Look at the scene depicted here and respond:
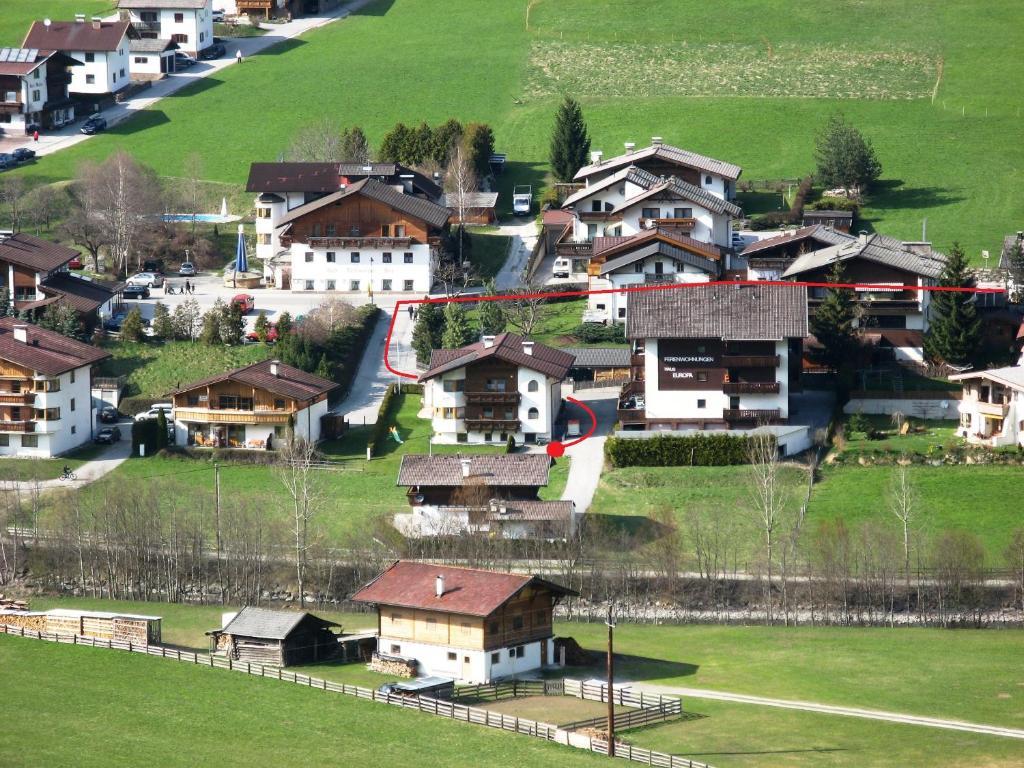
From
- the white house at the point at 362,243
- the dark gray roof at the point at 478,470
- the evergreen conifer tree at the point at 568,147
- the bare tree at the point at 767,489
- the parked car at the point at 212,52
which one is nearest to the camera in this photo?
the bare tree at the point at 767,489

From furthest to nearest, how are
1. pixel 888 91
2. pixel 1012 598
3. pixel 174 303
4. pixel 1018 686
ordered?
pixel 888 91, pixel 174 303, pixel 1012 598, pixel 1018 686

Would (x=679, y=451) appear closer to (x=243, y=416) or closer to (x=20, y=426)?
(x=243, y=416)

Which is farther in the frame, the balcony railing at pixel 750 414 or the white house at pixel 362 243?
the white house at pixel 362 243

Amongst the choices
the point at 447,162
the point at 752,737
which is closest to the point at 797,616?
the point at 752,737

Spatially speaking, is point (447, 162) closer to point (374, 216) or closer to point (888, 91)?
point (374, 216)

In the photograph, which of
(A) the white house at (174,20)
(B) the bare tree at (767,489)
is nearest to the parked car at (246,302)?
(B) the bare tree at (767,489)

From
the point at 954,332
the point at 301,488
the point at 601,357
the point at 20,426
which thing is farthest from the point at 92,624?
the point at 954,332

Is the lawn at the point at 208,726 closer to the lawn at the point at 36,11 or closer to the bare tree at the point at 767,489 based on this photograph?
the bare tree at the point at 767,489

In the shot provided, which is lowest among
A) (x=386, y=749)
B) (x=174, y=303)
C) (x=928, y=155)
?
(x=386, y=749)
